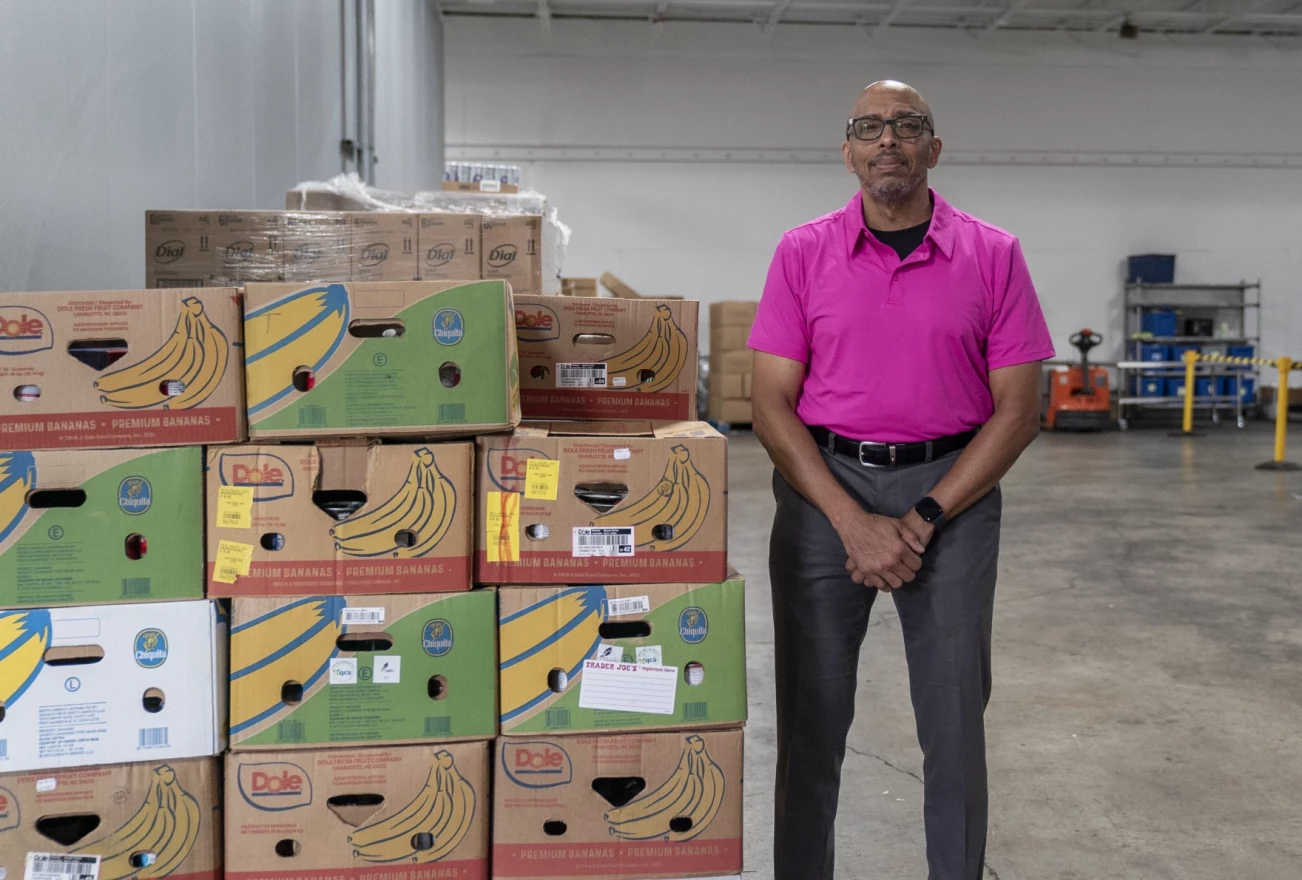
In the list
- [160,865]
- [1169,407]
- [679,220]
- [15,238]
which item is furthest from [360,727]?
[1169,407]

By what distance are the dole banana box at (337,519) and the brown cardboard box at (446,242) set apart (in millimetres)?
1094

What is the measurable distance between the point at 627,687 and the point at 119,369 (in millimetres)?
1109

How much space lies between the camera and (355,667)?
1977mm

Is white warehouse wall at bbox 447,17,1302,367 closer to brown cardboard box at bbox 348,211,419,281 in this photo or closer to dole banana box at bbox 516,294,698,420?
brown cardboard box at bbox 348,211,419,281

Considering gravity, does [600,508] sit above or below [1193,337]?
below

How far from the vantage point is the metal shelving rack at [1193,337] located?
44.9 ft

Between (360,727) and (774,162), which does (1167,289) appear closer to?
(774,162)

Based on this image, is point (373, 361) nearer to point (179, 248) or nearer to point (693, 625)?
point (693, 625)

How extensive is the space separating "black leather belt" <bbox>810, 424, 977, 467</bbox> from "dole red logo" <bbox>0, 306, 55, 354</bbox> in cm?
155

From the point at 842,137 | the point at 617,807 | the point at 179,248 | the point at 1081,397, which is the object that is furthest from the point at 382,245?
the point at 1081,397

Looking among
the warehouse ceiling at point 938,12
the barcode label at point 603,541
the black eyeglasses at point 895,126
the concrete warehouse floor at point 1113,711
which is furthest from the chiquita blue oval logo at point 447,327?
the warehouse ceiling at point 938,12

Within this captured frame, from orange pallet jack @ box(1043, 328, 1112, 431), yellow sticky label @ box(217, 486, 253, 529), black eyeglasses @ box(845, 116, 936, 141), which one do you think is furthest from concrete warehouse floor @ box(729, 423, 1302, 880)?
orange pallet jack @ box(1043, 328, 1112, 431)

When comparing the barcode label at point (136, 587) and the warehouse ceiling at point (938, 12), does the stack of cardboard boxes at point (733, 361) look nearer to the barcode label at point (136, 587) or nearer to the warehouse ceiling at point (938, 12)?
the warehouse ceiling at point (938, 12)

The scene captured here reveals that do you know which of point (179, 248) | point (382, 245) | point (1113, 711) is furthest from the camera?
point (1113, 711)
